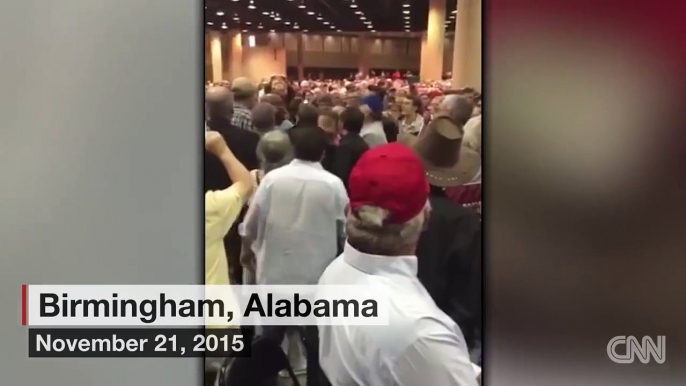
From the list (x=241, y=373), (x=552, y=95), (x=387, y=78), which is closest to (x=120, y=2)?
(x=387, y=78)

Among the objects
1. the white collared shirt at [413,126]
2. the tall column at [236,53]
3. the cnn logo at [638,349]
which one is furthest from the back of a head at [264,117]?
the cnn logo at [638,349]

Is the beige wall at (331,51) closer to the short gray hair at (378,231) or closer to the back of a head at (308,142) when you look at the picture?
the back of a head at (308,142)

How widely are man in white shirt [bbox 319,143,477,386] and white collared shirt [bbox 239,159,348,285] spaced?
0.17ft

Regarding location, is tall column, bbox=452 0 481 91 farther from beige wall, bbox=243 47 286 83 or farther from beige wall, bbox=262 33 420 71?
beige wall, bbox=243 47 286 83

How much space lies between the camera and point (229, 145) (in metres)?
1.68

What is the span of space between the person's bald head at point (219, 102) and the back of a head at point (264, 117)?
0.07 m

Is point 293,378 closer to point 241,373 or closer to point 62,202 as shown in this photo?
point 241,373

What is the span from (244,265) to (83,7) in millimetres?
867

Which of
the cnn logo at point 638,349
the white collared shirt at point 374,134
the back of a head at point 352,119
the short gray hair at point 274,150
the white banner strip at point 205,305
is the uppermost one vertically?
the back of a head at point 352,119

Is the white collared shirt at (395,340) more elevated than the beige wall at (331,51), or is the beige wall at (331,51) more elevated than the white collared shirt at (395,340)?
the beige wall at (331,51)

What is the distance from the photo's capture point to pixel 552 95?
1702 mm

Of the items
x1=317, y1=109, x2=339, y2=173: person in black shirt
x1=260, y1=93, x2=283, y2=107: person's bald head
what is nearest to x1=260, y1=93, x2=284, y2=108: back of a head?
x1=260, y1=93, x2=283, y2=107: person's bald head

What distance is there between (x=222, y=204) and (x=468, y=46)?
2.72ft

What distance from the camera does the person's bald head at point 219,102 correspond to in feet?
5.49
